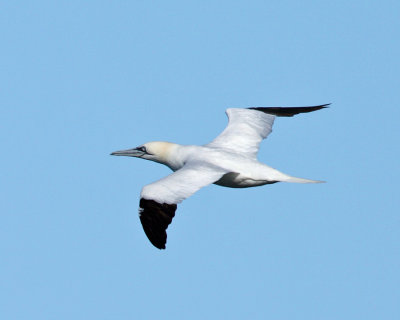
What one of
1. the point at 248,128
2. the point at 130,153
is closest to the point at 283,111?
the point at 248,128

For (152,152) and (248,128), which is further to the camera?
(248,128)

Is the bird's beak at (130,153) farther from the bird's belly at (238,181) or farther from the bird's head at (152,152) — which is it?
the bird's belly at (238,181)

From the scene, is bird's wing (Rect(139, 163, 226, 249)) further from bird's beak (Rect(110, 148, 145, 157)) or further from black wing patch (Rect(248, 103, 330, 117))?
black wing patch (Rect(248, 103, 330, 117))

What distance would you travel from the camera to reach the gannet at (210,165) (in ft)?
48.4

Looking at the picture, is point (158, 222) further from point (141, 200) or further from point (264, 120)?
point (264, 120)

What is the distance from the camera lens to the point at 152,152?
17.9 metres

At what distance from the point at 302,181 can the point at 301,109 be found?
429 cm

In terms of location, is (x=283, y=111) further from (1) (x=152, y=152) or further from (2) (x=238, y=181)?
(2) (x=238, y=181)

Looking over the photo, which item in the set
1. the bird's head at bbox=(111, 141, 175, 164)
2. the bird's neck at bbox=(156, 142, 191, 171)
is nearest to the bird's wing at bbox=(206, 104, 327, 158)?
the bird's neck at bbox=(156, 142, 191, 171)

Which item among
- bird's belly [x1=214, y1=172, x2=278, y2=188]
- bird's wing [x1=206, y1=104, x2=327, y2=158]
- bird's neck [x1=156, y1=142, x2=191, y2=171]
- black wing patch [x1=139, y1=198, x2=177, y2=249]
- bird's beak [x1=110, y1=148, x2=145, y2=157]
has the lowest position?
black wing patch [x1=139, y1=198, x2=177, y2=249]

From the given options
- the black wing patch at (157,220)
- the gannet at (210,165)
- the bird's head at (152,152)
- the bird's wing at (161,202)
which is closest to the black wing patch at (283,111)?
the gannet at (210,165)

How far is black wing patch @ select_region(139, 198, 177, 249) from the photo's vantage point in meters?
14.7

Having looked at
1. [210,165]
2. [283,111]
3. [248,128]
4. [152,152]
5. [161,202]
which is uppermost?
[283,111]

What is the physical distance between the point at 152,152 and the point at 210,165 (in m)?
2.15
